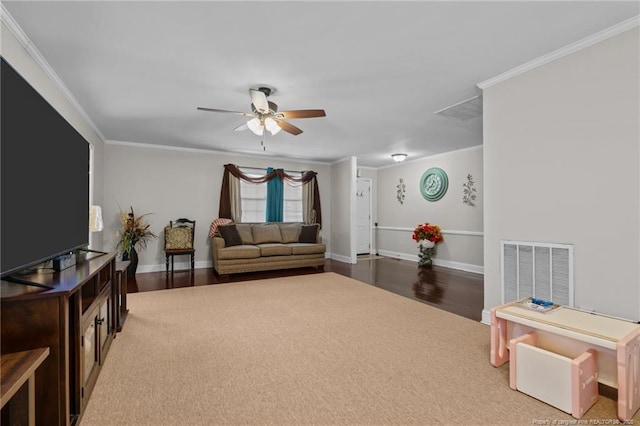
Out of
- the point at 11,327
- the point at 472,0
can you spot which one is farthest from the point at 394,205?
the point at 11,327

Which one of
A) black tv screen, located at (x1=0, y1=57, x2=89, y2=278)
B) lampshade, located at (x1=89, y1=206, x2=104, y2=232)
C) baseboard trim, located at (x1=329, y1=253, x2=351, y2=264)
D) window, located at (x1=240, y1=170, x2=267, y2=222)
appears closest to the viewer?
black tv screen, located at (x1=0, y1=57, x2=89, y2=278)

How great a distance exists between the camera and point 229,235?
18.9 feet

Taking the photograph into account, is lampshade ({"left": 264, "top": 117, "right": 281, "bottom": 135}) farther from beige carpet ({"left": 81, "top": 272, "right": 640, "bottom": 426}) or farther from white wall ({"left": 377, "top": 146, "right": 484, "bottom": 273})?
white wall ({"left": 377, "top": 146, "right": 484, "bottom": 273})

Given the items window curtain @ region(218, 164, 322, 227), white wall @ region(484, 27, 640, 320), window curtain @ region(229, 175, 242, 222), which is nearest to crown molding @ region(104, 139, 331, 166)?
window curtain @ region(218, 164, 322, 227)

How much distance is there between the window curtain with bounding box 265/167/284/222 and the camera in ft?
22.5

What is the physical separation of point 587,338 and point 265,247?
15.5 ft

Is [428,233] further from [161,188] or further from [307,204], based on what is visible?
[161,188]

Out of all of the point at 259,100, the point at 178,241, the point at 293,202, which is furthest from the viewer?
the point at 293,202

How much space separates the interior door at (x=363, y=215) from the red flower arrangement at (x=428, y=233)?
1.76m

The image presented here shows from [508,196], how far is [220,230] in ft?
15.3

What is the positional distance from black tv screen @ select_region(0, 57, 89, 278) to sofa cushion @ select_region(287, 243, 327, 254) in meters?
4.06

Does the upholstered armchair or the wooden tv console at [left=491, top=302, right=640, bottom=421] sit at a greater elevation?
the upholstered armchair

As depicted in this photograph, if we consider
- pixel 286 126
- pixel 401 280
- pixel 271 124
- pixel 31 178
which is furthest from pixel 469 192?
pixel 31 178

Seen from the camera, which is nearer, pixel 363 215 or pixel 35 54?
pixel 35 54
